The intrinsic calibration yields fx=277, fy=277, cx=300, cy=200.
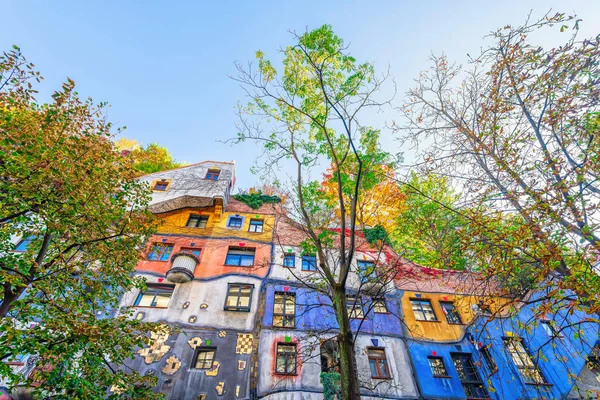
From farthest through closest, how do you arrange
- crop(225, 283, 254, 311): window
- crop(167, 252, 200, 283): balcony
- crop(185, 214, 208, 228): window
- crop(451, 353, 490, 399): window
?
crop(185, 214, 208, 228): window < crop(167, 252, 200, 283): balcony < crop(225, 283, 254, 311): window < crop(451, 353, 490, 399): window

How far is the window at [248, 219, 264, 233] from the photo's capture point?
57.5 feet

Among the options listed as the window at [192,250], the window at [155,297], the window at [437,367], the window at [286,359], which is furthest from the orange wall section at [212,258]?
the window at [437,367]

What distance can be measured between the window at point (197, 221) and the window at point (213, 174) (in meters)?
2.95

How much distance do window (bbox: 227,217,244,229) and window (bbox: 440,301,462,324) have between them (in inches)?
489

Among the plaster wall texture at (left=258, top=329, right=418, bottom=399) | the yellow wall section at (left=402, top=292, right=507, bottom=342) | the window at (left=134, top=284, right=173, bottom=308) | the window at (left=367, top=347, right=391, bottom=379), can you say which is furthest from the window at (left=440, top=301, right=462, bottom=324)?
the window at (left=134, top=284, right=173, bottom=308)

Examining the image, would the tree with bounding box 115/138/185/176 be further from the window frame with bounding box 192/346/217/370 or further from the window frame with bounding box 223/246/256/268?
the window frame with bounding box 192/346/217/370

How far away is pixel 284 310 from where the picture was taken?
44.4 feet

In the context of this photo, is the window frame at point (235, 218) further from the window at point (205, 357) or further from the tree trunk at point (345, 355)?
the tree trunk at point (345, 355)

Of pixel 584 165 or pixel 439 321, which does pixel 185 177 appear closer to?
pixel 439 321

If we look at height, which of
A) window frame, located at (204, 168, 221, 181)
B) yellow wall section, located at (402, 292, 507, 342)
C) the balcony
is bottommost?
yellow wall section, located at (402, 292, 507, 342)

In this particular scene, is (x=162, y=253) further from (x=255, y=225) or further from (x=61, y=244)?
(x=61, y=244)

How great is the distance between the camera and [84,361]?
21.4 feet

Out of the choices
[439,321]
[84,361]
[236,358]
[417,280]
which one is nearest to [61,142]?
[84,361]

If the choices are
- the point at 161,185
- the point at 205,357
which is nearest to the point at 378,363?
the point at 205,357
